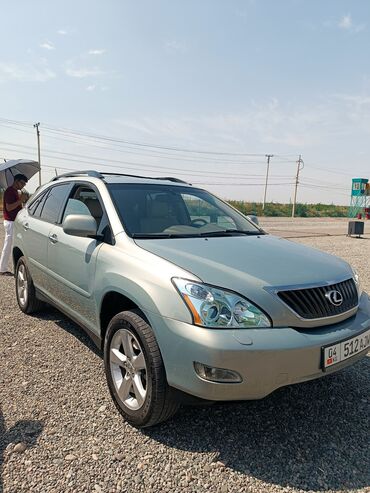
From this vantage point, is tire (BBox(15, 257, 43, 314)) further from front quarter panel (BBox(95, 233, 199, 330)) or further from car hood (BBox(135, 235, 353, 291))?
car hood (BBox(135, 235, 353, 291))

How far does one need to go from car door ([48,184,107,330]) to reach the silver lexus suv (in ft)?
0.06

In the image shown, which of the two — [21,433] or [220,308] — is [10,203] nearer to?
[21,433]

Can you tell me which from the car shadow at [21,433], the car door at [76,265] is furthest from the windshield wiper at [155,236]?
the car shadow at [21,433]

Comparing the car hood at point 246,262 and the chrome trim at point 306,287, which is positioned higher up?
the car hood at point 246,262

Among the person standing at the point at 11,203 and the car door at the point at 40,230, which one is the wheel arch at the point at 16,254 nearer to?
the car door at the point at 40,230

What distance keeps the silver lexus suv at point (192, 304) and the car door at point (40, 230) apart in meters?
0.50

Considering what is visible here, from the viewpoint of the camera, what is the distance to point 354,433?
245 cm

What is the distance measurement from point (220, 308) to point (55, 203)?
8.93 ft

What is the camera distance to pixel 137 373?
2.44 m

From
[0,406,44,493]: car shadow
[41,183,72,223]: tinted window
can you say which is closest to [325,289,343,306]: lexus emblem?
[0,406,44,493]: car shadow

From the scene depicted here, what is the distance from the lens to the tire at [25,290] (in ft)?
14.6

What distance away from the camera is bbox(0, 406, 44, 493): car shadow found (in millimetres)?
2293

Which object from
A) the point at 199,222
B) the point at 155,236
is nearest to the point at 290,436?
the point at 155,236

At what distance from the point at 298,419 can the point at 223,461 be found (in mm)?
712
